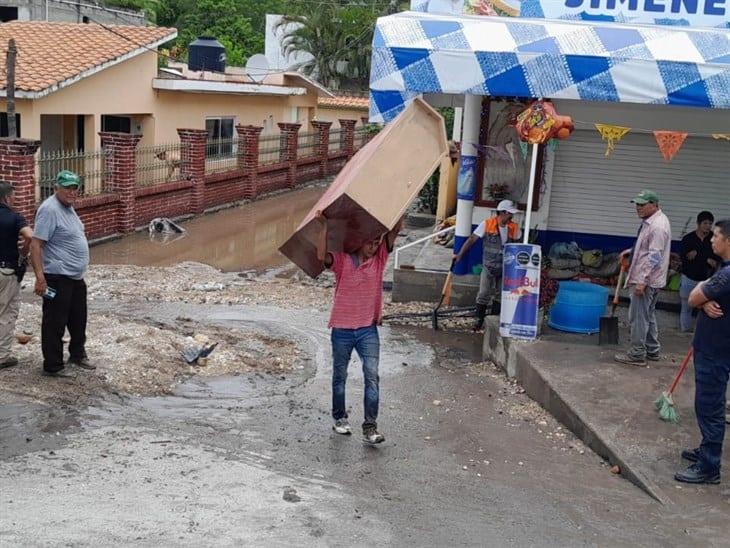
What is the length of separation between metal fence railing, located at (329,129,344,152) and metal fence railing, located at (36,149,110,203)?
49.5ft

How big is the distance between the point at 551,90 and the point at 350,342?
4.16 m

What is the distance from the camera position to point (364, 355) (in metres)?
6.12

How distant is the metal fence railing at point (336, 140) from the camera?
31.5 metres

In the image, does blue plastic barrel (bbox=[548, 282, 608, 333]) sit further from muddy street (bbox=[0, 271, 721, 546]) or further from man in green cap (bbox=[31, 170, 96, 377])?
man in green cap (bbox=[31, 170, 96, 377])

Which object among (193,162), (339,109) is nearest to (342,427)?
(193,162)

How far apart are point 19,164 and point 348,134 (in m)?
19.9

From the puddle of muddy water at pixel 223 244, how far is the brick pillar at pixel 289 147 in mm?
4412

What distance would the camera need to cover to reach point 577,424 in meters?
6.66

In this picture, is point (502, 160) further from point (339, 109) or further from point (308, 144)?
point (339, 109)

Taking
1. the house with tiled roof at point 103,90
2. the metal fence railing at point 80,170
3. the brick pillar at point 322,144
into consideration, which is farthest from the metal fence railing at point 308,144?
the metal fence railing at point 80,170

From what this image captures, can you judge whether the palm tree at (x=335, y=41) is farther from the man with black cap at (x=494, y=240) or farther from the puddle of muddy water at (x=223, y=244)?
the man with black cap at (x=494, y=240)

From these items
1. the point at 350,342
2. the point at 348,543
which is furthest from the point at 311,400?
the point at 348,543

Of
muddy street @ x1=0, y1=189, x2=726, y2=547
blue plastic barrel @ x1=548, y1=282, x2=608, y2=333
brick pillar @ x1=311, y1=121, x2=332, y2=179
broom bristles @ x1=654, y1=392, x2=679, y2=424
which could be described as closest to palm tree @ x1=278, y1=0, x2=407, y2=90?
brick pillar @ x1=311, y1=121, x2=332, y2=179

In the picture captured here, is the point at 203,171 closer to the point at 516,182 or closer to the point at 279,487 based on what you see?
the point at 516,182
